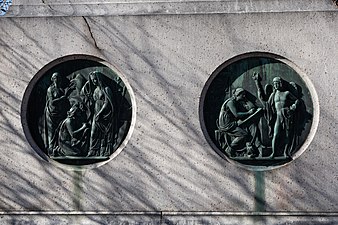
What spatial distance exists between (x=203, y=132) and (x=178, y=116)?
0.42 metres

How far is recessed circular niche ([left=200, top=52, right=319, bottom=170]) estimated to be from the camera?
379 inches

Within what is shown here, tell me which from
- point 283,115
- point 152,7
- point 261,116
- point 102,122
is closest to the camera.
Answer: point 283,115

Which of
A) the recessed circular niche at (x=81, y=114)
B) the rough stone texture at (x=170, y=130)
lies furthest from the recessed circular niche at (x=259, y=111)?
the recessed circular niche at (x=81, y=114)

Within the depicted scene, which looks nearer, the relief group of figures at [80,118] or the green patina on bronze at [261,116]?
the green patina on bronze at [261,116]

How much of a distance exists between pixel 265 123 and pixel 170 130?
1.34 m

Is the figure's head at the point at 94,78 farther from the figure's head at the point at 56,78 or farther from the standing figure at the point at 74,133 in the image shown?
the figure's head at the point at 56,78

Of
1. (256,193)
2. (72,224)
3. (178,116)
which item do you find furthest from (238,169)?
(72,224)

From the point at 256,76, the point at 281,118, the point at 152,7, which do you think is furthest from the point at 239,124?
the point at 152,7

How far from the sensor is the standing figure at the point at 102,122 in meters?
9.76

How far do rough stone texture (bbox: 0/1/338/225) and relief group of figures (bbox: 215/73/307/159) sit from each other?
25cm

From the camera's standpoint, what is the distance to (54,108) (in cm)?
981

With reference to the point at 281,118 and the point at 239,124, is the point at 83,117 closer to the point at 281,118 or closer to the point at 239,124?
the point at 239,124

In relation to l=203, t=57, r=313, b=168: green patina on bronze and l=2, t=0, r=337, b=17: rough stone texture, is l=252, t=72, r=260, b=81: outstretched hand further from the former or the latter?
l=2, t=0, r=337, b=17: rough stone texture

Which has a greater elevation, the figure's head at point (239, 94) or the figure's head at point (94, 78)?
the figure's head at point (94, 78)
